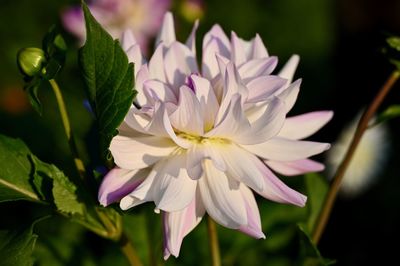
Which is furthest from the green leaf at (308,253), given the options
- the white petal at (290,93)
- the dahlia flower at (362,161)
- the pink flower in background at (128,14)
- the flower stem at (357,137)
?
the pink flower in background at (128,14)

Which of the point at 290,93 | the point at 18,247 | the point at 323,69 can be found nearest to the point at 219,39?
the point at 290,93

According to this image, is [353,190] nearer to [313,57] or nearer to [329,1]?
[313,57]

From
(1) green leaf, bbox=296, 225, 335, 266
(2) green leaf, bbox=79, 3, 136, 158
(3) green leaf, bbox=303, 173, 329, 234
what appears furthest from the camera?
(3) green leaf, bbox=303, 173, 329, 234

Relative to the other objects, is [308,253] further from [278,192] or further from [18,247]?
[18,247]

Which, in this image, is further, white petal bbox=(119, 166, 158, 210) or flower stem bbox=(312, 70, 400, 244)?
flower stem bbox=(312, 70, 400, 244)

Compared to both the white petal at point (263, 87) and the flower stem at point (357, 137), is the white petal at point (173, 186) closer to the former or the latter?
the white petal at point (263, 87)

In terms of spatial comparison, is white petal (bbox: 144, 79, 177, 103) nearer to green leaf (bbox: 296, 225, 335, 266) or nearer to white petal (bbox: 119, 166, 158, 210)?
white petal (bbox: 119, 166, 158, 210)

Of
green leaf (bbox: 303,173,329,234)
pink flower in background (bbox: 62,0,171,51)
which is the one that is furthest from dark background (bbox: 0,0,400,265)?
green leaf (bbox: 303,173,329,234)

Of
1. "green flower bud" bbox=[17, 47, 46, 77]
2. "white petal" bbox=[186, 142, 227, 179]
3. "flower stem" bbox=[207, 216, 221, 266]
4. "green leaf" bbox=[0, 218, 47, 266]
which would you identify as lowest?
"flower stem" bbox=[207, 216, 221, 266]

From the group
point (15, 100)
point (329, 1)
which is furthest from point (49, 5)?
point (329, 1)
